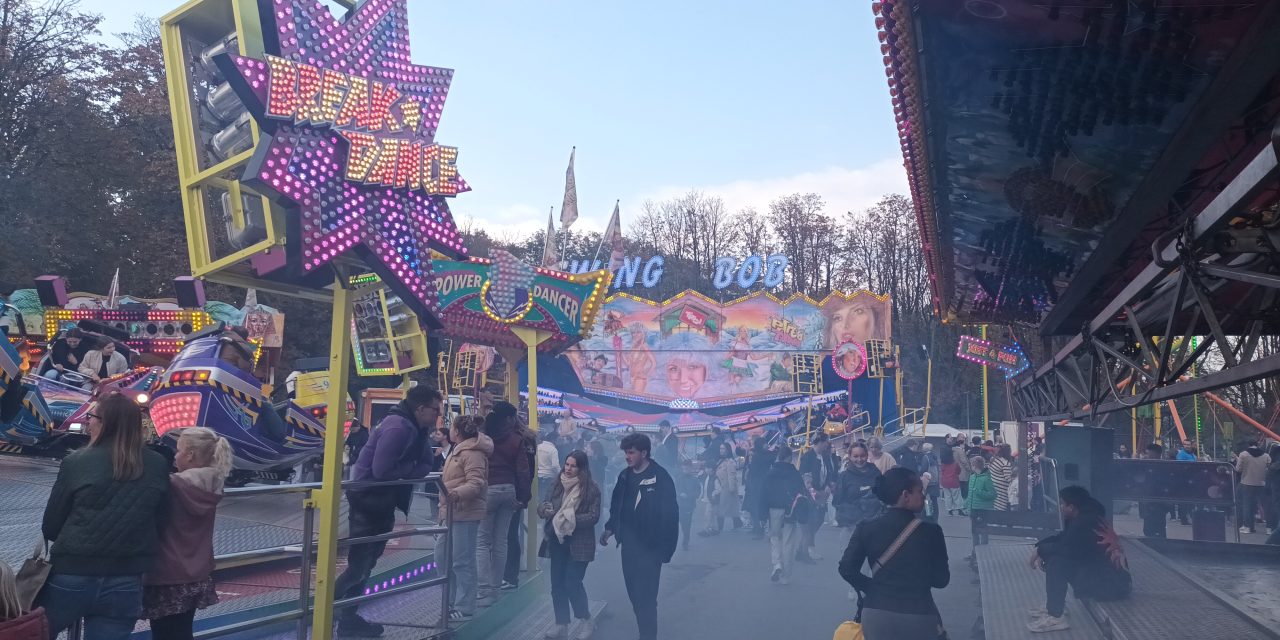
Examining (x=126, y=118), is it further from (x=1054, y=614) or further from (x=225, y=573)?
(x=1054, y=614)

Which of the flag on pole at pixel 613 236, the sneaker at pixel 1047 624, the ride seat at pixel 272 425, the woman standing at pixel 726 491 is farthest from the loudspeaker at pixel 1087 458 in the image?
the flag on pole at pixel 613 236

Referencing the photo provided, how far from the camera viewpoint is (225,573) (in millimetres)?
7504

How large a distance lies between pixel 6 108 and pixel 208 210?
30244 mm

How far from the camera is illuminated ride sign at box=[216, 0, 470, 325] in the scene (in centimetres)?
584

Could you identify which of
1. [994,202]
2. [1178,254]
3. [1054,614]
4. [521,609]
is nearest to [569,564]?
[521,609]

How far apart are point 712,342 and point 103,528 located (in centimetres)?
3872

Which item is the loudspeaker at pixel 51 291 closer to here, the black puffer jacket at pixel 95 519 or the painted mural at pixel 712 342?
the black puffer jacket at pixel 95 519

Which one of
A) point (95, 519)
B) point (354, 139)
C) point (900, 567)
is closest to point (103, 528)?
point (95, 519)

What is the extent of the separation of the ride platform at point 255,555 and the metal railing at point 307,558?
42 mm

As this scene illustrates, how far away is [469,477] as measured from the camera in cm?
770

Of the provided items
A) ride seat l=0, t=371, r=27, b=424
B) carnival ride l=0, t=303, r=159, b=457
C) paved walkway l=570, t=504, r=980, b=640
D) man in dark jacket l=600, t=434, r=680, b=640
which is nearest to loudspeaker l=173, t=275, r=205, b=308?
carnival ride l=0, t=303, r=159, b=457

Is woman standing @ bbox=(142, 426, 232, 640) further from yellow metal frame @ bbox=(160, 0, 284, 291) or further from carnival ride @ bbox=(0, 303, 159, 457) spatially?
carnival ride @ bbox=(0, 303, 159, 457)

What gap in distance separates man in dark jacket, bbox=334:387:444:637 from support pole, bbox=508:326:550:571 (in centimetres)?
321

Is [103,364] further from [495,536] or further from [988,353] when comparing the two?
[988,353]
